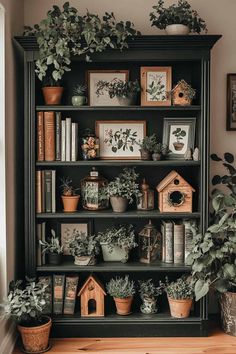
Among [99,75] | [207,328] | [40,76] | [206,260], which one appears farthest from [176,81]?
[207,328]

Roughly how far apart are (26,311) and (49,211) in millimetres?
700

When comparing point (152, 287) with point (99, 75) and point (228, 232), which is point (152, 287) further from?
point (99, 75)

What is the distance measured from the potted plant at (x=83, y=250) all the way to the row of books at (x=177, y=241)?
19.2 inches

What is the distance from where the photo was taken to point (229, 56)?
11.7 ft

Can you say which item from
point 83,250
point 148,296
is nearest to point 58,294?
point 83,250

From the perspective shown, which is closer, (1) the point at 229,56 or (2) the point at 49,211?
(2) the point at 49,211

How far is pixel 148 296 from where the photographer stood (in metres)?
3.34

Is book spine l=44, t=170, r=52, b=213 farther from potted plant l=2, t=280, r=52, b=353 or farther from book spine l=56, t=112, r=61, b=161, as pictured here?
potted plant l=2, t=280, r=52, b=353

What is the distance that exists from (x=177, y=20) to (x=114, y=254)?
64.7 inches

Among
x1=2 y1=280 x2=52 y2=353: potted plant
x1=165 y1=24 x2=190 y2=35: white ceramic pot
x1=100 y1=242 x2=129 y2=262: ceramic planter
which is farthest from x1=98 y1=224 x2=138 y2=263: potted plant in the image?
x1=165 y1=24 x2=190 y2=35: white ceramic pot

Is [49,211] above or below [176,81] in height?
below

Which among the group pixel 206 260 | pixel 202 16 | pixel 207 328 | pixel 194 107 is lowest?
pixel 207 328

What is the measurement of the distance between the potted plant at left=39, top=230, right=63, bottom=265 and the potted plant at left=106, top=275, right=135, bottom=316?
0.39 m

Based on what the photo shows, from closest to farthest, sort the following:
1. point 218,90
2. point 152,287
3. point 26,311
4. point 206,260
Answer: point 26,311 < point 206,260 < point 152,287 < point 218,90
